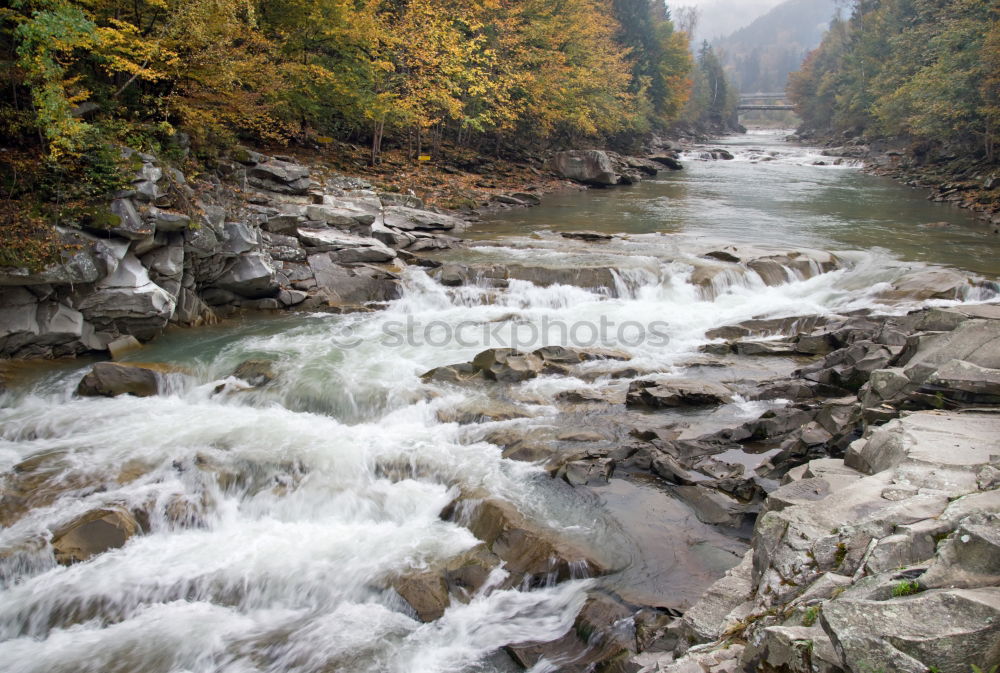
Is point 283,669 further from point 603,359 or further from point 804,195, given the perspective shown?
point 804,195

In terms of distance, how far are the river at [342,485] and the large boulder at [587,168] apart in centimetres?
2163

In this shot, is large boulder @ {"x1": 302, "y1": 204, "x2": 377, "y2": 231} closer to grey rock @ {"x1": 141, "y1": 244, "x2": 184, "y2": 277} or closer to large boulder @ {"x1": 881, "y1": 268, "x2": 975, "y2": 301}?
grey rock @ {"x1": 141, "y1": 244, "x2": 184, "y2": 277}

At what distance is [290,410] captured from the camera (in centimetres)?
1059

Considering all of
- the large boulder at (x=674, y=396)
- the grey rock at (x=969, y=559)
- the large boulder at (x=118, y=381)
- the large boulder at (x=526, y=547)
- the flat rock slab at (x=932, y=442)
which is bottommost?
the large boulder at (x=526, y=547)

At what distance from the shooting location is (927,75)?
118 ft

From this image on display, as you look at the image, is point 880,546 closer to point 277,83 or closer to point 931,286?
point 931,286

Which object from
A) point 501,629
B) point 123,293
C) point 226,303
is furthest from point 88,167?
point 501,629

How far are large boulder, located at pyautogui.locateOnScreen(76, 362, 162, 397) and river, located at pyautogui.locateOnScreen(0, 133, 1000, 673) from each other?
0.23m

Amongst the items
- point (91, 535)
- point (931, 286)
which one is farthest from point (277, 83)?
point (931, 286)

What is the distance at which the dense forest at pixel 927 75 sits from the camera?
1272 inches

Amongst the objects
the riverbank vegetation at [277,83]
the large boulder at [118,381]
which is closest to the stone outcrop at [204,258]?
the riverbank vegetation at [277,83]

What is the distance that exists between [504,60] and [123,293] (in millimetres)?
27176

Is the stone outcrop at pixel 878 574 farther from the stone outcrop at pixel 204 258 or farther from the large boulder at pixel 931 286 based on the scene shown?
the stone outcrop at pixel 204 258

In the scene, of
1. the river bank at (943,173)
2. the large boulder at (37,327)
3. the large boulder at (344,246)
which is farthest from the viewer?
the river bank at (943,173)
